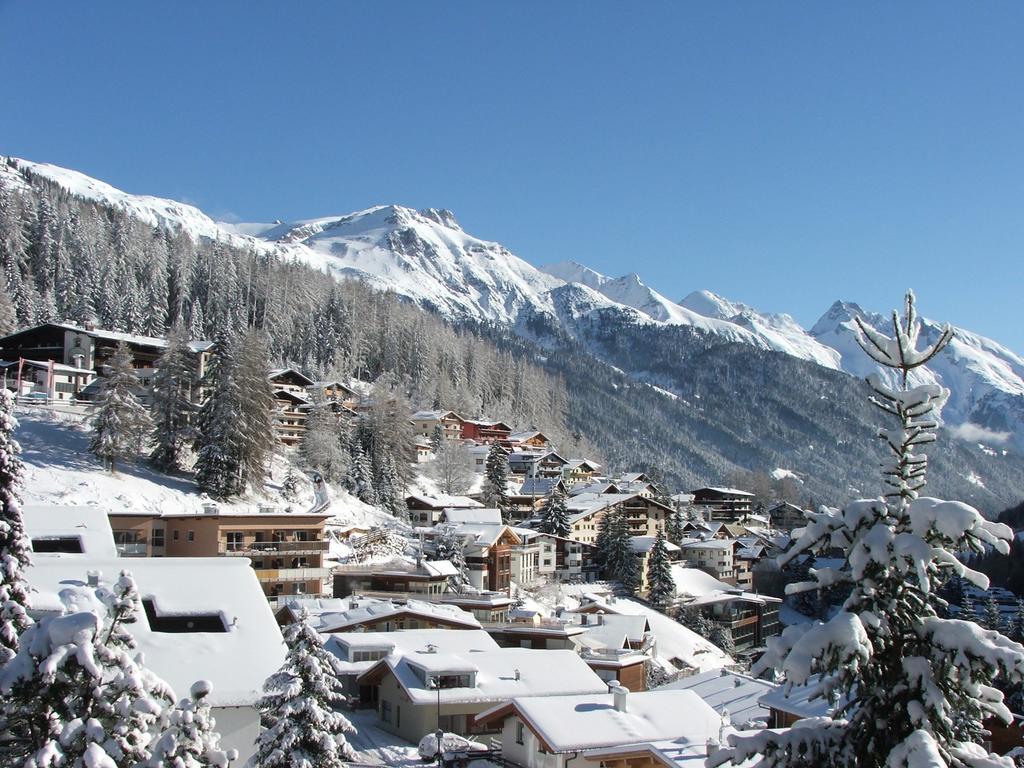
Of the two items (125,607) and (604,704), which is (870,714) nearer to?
(125,607)

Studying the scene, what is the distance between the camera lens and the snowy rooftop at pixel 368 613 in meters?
41.0

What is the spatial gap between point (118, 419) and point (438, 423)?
191 ft

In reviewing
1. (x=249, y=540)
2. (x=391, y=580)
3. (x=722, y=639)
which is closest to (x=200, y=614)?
(x=249, y=540)

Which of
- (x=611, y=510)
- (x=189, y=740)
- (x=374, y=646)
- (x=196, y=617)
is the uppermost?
(x=189, y=740)

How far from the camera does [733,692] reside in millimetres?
36281

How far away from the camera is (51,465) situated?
5172cm

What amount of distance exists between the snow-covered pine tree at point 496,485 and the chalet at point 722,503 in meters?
45.2

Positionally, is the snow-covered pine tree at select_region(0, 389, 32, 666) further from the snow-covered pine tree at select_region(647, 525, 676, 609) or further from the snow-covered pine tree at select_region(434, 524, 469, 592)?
the snow-covered pine tree at select_region(647, 525, 676, 609)

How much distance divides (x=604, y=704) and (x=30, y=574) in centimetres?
1665

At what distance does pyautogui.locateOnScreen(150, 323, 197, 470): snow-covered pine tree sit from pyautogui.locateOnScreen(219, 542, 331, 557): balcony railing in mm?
12903

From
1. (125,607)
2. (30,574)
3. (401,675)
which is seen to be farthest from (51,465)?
(125,607)

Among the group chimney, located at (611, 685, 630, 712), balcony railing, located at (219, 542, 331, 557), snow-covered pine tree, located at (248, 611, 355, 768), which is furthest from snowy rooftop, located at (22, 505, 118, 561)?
balcony railing, located at (219, 542, 331, 557)

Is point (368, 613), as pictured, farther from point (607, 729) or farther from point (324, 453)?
point (324, 453)

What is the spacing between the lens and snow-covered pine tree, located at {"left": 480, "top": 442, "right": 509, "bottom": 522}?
84.9 m
